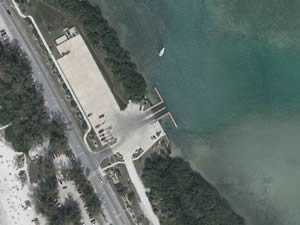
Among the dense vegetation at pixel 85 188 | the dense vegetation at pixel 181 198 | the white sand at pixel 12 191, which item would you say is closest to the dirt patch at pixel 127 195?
the dense vegetation at pixel 181 198

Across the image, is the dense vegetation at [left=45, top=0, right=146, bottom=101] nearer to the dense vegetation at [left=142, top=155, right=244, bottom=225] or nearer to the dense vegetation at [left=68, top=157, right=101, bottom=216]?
the dense vegetation at [left=142, top=155, right=244, bottom=225]

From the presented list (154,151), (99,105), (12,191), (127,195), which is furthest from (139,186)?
(12,191)

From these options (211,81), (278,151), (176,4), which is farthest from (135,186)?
(176,4)

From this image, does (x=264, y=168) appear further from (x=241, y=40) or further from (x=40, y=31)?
(x=40, y=31)

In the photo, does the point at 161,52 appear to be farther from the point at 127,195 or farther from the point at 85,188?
the point at 85,188

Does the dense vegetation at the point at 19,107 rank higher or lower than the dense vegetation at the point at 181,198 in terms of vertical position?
higher

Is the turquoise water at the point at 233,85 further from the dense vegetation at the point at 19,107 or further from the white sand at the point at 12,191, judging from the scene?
the white sand at the point at 12,191
